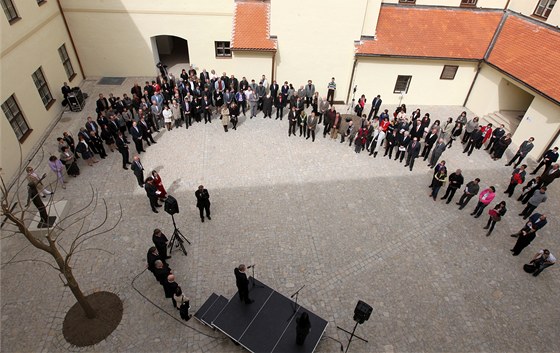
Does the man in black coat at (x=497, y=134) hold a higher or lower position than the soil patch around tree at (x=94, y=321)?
higher

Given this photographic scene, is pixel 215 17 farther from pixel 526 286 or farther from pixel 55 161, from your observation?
pixel 526 286

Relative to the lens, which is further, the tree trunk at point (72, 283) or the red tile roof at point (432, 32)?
the red tile roof at point (432, 32)

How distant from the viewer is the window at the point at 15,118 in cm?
1392

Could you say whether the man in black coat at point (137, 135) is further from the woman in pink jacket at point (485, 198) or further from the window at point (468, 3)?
the window at point (468, 3)

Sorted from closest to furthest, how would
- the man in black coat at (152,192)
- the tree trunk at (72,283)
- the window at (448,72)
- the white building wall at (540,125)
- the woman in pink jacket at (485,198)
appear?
the tree trunk at (72,283) < the man in black coat at (152,192) < the woman in pink jacket at (485,198) < the white building wall at (540,125) < the window at (448,72)

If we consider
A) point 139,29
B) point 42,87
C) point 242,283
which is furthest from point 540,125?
point 42,87

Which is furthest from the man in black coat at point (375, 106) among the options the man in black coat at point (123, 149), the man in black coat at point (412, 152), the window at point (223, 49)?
the man in black coat at point (123, 149)

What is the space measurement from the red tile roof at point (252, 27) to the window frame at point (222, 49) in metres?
1.46

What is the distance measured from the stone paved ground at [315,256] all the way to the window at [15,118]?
962 millimetres

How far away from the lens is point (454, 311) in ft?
33.3

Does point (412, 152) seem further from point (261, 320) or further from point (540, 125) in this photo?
point (261, 320)

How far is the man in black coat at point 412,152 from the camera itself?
14.5 m

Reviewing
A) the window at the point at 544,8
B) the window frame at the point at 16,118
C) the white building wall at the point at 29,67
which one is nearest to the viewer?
the white building wall at the point at 29,67

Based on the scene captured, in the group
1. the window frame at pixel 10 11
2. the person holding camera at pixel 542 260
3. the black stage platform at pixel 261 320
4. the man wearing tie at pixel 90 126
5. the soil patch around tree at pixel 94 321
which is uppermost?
the window frame at pixel 10 11
